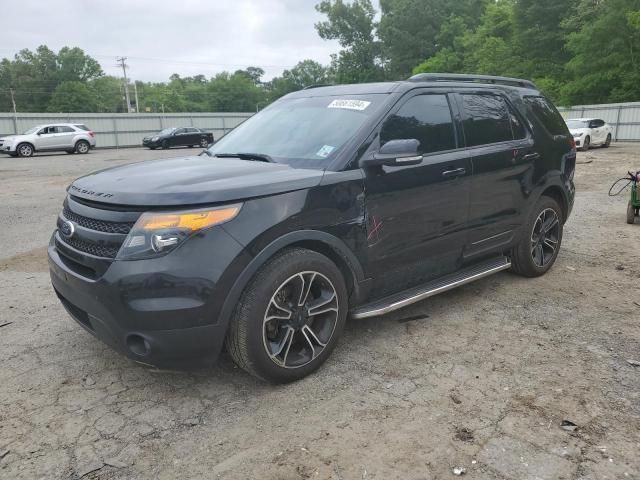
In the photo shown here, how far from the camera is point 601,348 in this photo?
3.57 meters

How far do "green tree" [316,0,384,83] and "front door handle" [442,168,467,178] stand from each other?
7274 cm

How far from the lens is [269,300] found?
115 inches

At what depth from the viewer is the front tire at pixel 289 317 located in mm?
2871

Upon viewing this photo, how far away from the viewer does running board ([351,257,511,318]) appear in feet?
11.3

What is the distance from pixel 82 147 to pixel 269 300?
27626mm

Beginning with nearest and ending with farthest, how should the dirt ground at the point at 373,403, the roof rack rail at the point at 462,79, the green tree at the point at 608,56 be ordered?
the dirt ground at the point at 373,403, the roof rack rail at the point at 462,79, the green tree at the point at 608,56

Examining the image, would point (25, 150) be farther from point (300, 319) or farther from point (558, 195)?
point (300, 319)

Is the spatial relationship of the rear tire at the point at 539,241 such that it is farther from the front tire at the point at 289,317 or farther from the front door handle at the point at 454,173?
the front tire at the point at 289,317

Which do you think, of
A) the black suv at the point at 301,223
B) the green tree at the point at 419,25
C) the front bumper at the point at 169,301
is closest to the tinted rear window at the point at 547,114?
the black suv at the point at 301,223

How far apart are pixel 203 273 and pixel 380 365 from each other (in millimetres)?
1395

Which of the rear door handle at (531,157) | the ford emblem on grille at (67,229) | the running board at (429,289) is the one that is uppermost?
the rear door handle at (531,157)

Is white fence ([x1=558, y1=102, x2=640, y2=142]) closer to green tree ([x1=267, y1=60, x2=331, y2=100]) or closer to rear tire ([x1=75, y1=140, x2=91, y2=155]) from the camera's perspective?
rear tire ([x1=75, y1=140, x2=91, y2=155])

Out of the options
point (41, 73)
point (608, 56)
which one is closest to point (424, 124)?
point (608, 56)

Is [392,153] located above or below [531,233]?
above
